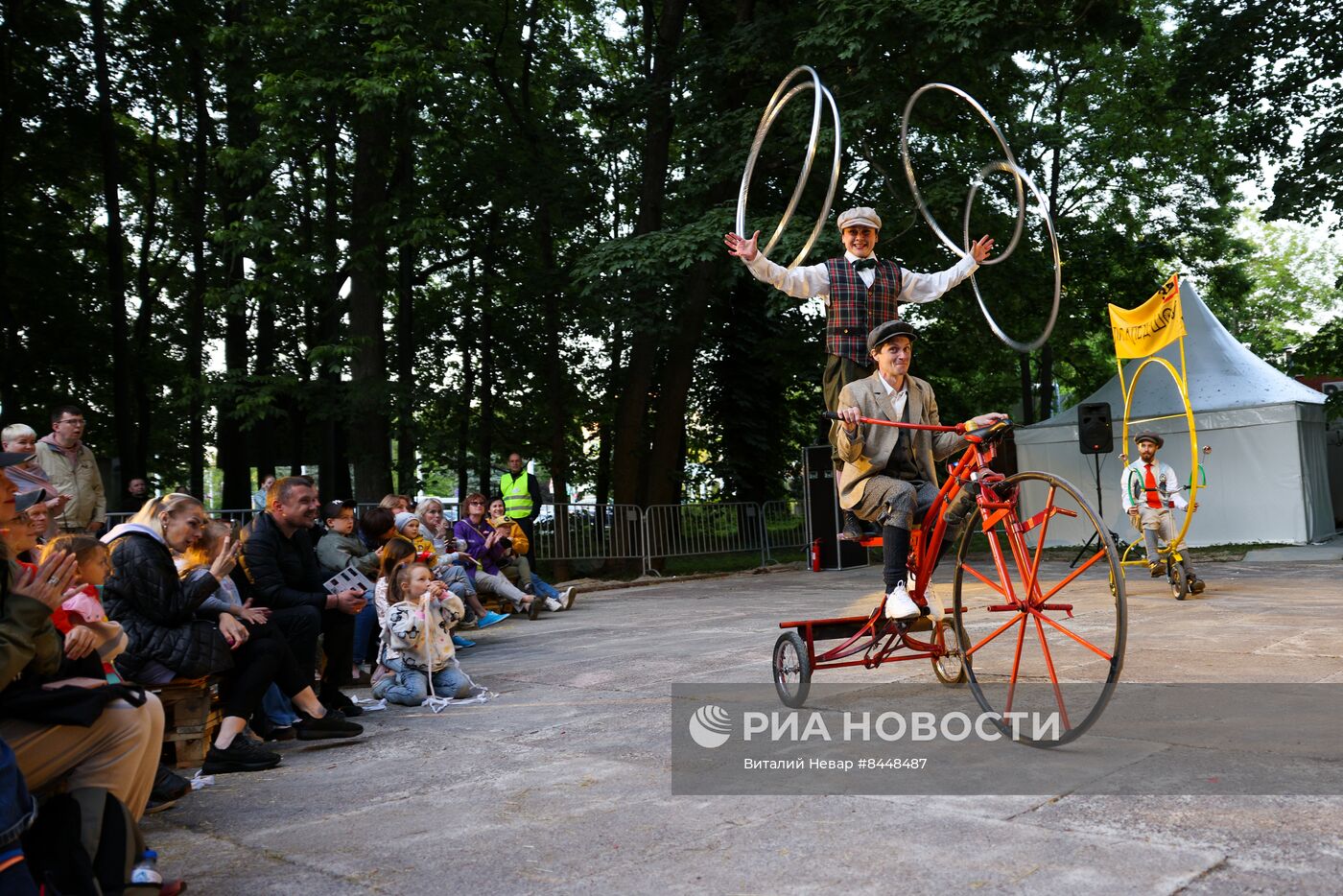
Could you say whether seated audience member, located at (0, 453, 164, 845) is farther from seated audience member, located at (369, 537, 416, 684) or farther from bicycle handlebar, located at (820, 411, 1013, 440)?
seated audience member, located at (369, 537, 416, 684)

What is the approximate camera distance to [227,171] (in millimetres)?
17828

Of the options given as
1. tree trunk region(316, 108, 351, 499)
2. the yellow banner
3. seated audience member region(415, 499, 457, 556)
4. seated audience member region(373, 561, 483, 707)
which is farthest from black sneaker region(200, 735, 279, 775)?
tree trunk region(316, 108, 351, 499)

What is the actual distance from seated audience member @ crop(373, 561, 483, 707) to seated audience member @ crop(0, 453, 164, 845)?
3.66m

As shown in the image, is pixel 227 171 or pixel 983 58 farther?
pixel 227 171

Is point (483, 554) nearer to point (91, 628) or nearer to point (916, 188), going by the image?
point (916, 188)

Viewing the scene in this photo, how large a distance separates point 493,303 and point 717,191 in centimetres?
792

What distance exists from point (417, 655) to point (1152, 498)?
8.52 metres

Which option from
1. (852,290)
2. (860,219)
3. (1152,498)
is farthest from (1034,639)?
(1152,498)

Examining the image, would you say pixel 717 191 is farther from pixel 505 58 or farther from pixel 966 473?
pixel 966 473

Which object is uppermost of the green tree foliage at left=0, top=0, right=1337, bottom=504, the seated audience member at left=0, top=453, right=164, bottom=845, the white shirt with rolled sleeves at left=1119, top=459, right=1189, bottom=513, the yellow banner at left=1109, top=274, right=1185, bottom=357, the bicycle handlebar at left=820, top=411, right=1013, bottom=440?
the green tree foliage at left=0, top=0, right=1337, bottom=504

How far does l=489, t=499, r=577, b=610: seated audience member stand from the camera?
13.2 metres

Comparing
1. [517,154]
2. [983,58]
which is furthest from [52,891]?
[517,154]

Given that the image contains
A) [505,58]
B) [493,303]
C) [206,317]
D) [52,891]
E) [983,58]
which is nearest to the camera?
[52,891]

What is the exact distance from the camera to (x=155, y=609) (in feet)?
17.5
